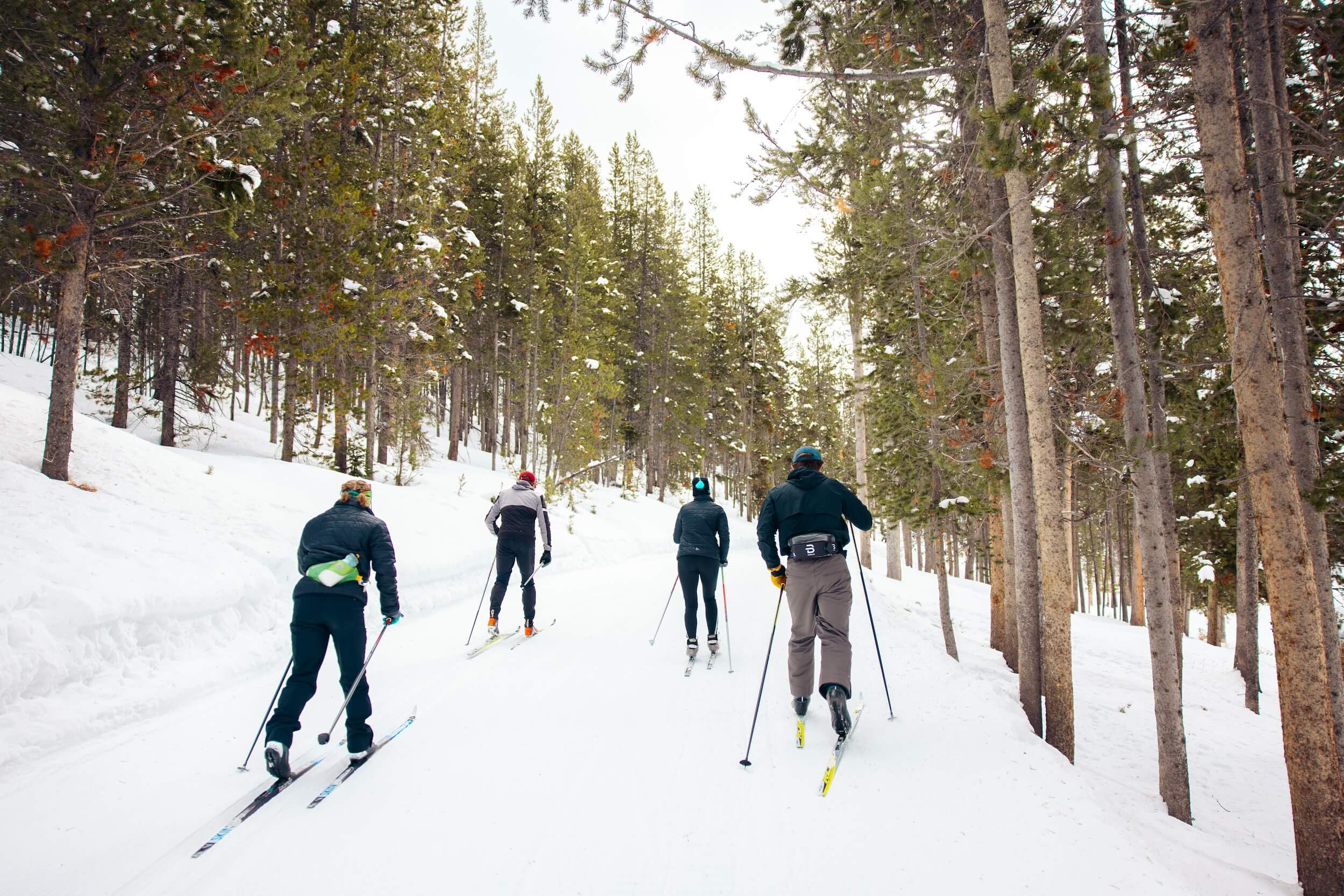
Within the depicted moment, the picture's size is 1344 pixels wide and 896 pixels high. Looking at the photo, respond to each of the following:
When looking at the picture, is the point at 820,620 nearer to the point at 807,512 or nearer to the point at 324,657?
the point at 807,512

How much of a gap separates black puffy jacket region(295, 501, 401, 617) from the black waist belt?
3181 millimetres

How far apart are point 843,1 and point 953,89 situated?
2245 millimetres

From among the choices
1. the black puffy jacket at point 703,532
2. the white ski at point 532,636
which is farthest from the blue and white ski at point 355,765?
the black puffy jacket at point 703,532

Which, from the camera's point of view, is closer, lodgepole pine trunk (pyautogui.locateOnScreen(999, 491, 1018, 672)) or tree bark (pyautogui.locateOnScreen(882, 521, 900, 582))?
lodgepole pine trunk (pyautogui.locateOnScreen(999, 491, 1018, 672))

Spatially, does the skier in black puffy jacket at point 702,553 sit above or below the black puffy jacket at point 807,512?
below

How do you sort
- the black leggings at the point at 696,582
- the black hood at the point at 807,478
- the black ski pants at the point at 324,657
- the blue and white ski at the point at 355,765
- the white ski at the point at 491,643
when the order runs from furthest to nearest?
the black leggings at the point at 696,582, the white ski at the point at 491,643, the black hood at the point at 807,478, the black ski pants at the point at 324,657, the blue and white ski at the point at 355,765

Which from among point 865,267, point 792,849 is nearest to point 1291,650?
point 792,849

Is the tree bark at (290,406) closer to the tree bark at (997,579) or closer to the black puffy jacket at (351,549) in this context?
the black puffy jacket at (351,549)

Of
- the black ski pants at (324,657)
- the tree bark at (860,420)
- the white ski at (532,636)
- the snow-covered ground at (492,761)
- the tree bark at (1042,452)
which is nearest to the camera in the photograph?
the snow-covered ground at (492,761)

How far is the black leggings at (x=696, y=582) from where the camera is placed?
7203mm

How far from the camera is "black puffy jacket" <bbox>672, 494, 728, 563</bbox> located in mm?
7207

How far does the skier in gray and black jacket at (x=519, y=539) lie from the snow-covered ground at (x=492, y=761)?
602mm

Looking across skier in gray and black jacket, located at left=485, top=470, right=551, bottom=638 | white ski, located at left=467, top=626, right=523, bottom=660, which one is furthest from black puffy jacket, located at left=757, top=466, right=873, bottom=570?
white ski, located at left=467, top=626, right=523, bottom=660

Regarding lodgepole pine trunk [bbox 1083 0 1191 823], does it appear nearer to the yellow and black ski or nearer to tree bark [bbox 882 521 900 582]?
the yellow and black ski
